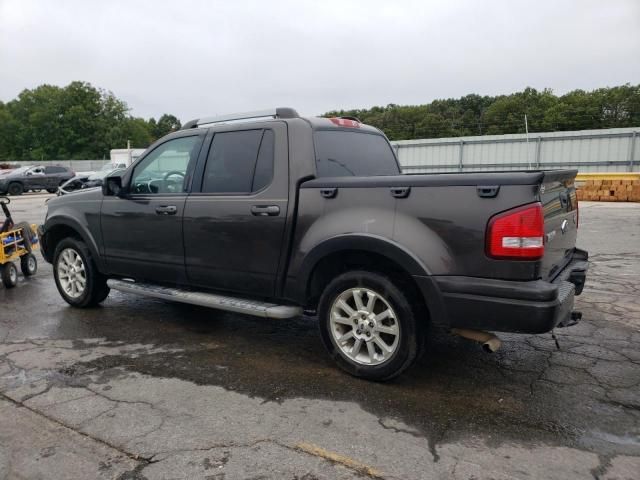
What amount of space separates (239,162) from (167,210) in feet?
2.75

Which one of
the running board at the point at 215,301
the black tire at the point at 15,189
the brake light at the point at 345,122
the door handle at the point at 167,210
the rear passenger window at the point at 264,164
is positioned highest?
the brake light at the point at 345,122

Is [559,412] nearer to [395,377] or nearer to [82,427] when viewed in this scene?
[395,377]

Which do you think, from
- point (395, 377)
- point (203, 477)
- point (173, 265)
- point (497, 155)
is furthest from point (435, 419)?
point (497, 155)

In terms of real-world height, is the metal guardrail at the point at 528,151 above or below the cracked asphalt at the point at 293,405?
above

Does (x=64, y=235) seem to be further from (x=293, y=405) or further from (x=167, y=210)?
(x=293, y=405)

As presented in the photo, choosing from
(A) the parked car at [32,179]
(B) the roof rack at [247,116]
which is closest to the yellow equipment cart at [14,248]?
(B) the roof rack at [247,116]

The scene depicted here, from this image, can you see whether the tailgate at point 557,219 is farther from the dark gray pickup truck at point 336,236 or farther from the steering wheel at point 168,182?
the steering wheel at point 168,182

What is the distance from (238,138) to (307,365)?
1.94 m

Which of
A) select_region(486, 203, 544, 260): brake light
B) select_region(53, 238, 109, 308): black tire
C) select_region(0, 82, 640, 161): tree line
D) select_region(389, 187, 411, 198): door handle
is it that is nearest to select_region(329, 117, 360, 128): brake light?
select_region(389, 187, 411, 198): door handle

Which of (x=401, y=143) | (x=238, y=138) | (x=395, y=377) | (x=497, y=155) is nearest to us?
(x=395, y=377)

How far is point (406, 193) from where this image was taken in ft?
11.3

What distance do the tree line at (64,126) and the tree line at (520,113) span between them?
121 ft

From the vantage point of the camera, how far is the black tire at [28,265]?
25.0 feet

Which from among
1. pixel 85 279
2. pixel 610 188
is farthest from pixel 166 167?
pixel 610 188
